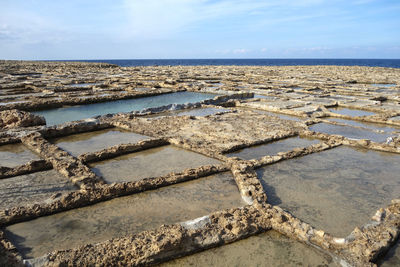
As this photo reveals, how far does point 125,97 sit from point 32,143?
7187mm

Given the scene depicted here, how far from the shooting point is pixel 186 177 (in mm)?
4523

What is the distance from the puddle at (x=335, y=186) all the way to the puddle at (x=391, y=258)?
16.3 inches

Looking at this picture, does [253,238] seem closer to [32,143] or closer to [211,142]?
[211,142]

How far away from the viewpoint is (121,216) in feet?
11.5

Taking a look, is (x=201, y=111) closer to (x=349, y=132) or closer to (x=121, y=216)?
(x=349, y=132)

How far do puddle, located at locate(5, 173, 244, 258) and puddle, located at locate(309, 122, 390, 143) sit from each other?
4401 mm

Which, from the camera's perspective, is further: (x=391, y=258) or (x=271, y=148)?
(x=271, y=148)

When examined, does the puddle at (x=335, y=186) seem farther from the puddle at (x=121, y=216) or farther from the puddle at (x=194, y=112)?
the puddle at (x=194, y=112)

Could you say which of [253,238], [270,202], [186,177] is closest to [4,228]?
[186,177]

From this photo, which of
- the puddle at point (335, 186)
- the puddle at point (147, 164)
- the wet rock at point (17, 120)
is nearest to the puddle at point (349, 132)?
the puddle at point (335, 186)

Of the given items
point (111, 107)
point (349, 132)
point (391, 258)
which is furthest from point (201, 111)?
point (391, 258)

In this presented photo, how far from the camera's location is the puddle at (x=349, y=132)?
23.6ft

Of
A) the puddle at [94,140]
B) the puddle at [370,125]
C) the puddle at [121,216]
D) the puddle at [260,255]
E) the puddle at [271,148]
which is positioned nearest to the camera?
the puddle at [260,255]

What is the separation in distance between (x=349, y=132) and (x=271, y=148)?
274 centimetres
